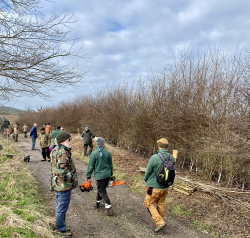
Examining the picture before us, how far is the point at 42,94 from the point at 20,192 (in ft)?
8.66

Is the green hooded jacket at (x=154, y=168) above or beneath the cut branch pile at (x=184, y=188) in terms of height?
above

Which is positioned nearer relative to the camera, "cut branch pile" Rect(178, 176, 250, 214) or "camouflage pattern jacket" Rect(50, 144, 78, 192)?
"camouflage pattern jacket" Rect(50, 144, 78, 192)

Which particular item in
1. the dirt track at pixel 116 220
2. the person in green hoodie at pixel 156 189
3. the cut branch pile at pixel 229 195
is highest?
the person in green hoodie at pixel 156 189

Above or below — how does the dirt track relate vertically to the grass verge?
below

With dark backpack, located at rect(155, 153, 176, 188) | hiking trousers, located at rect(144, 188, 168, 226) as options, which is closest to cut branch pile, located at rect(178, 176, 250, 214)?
hiking trousers, located at rect(144, 188, 168, 226)

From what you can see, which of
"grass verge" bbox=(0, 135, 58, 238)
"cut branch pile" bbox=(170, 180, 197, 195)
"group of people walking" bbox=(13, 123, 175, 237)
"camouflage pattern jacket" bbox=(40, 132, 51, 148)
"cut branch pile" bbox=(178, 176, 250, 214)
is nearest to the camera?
"grass verge" bbox=(0, 135, 58, 238)

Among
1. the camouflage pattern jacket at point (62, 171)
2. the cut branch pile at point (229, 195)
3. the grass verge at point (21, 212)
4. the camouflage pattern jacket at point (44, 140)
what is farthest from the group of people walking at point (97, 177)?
the camouflage pattern jacket at point (44, 140)

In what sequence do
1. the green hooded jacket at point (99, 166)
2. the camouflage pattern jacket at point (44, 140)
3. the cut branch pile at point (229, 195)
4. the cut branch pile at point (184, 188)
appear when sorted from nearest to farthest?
the green hooded jacket at point (99, 166) < the cut branch pile at point (229, 195) < the cut branch pile at point (184, 188) < the camouflage pattern jacket at point (44, 140)

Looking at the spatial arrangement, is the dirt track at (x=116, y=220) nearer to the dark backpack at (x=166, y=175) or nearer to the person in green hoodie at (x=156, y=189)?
the person in green hoodie at (x=156, y=189)

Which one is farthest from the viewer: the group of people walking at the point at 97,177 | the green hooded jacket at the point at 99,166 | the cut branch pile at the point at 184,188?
the cut branch pile at the point at 184,188

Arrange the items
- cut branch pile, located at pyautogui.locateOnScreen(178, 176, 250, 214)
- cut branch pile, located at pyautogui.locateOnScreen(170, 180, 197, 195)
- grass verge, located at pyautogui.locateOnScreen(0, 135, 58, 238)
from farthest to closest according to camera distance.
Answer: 1. cut branch pile, located at pyautogui.locateOnScreen(170, 180, 197, 195)
2. cut branch pile, located at pyautogui.locateOnScreen(178, 176, 250, 214)
3. grass verge, located at pyautogui.locateOnScreen(0, 135, 58, 238)

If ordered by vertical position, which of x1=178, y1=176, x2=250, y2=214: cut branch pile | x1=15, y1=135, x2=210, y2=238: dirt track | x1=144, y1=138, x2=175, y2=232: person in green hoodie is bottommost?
x1=15, y1=135, x2=210, y2=238: dirt track

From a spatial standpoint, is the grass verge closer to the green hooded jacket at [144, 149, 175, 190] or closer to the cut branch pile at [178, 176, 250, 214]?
the green hooded jacket at [144, 149, 175, 190]

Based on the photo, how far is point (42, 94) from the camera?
4.78m
